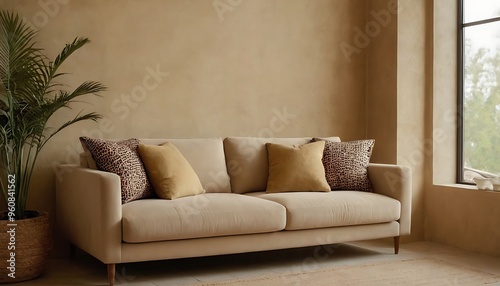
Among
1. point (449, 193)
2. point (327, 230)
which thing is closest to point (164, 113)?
point (327, 230)

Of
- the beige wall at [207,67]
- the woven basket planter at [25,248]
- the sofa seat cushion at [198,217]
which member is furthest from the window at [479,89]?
the woven basket planter at [25,248]

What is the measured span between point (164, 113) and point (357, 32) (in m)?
2.06

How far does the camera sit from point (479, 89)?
507 cm

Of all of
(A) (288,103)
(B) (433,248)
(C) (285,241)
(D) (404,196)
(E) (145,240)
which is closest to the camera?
(E) (145,240)

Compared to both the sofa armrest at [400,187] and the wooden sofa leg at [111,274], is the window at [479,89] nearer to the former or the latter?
the sofa armrest at [400,187]

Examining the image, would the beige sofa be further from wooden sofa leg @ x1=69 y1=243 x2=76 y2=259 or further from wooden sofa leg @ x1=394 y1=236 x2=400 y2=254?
wooden sofa leg @ x1=69 y1=243 x2=76 y2=259

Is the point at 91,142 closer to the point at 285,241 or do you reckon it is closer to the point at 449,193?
the point at 285,241

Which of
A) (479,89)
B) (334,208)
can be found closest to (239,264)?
(334,208)

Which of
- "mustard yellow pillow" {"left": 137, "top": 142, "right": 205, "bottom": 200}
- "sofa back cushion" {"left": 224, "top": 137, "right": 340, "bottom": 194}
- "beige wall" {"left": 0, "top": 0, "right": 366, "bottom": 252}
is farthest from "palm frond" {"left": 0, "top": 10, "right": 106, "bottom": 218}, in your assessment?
"sofa back cushion" {"left": 224, "top": 137, "right": 340, "bottom": 194}

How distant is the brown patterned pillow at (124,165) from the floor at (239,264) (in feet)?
1.72

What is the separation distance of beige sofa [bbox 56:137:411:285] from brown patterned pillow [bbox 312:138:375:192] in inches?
4.2

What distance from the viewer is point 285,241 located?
4137 millimetres

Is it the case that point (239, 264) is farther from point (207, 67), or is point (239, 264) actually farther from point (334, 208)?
point (207, 67)

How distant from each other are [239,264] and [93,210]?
117cm
